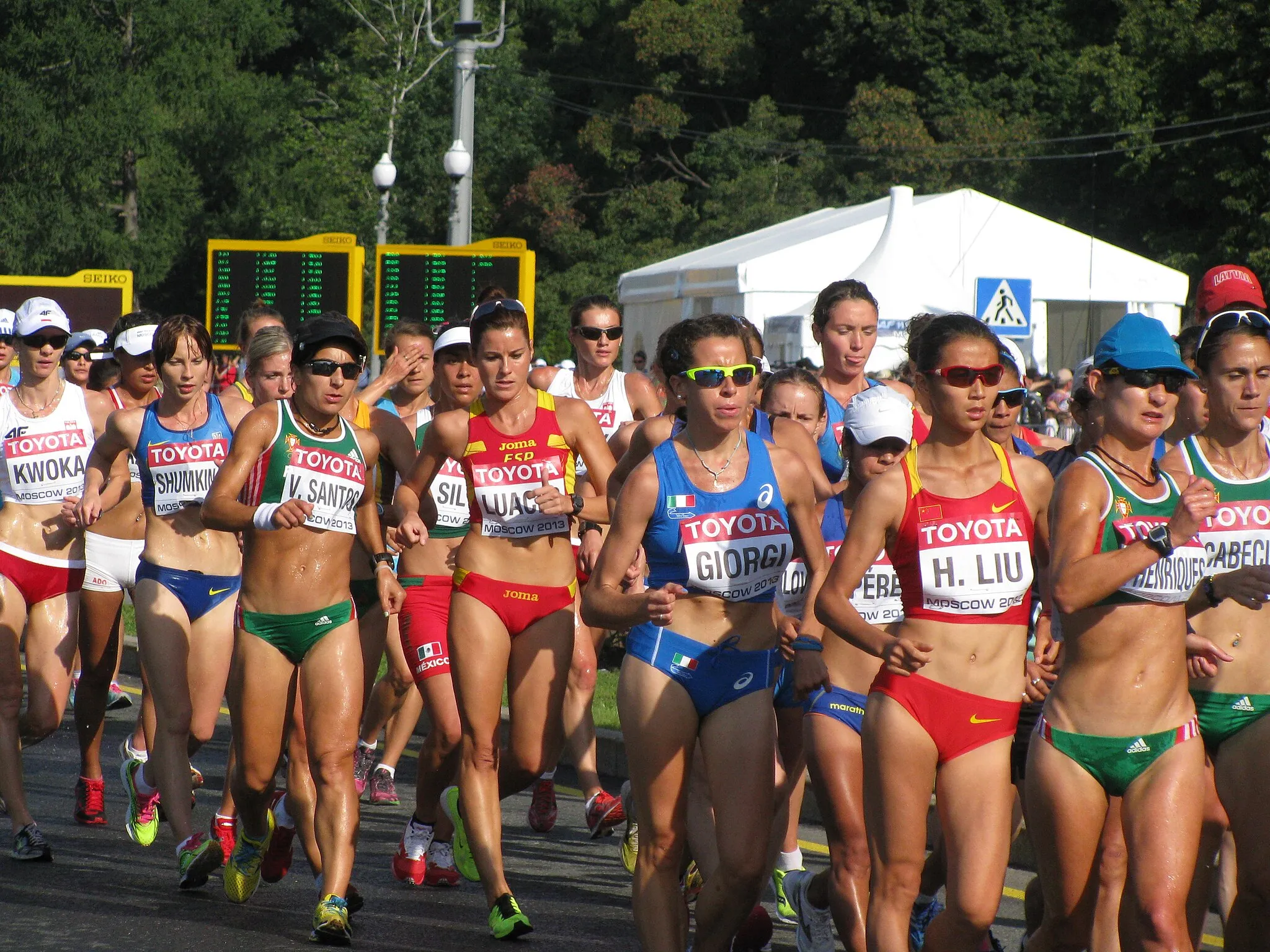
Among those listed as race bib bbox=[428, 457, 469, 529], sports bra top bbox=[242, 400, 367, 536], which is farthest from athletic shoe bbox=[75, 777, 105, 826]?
sports bra top bbox=[242, 400, 367, 536]

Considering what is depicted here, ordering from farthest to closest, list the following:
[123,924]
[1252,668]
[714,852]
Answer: [123,924] → [714,852] → [1252,668]

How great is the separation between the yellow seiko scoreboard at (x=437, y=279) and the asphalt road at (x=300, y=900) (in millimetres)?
8038

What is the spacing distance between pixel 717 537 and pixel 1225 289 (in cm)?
276

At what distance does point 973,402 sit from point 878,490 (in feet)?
1.29

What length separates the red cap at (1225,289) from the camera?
6.90 meters

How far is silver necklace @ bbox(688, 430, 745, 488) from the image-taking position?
18.3 ft

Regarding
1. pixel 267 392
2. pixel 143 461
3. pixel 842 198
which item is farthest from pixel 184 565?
pixel 842 198

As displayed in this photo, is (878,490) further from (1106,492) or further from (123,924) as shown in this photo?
(123,924)

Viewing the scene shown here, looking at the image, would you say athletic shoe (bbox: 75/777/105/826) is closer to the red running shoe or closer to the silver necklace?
the red running shoe

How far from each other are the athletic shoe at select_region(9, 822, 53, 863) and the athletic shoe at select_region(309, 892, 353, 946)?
1.96 meters

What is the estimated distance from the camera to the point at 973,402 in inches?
203

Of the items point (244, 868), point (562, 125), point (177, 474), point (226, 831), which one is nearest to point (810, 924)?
point (244, 868)

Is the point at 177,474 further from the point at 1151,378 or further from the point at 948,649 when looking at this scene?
the point at 1151,378

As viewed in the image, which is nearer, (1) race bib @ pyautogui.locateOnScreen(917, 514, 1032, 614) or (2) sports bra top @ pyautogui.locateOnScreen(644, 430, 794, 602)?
(1) race bib @ pyautogui.locateOnScreen(917, 514, 1032, 614)
